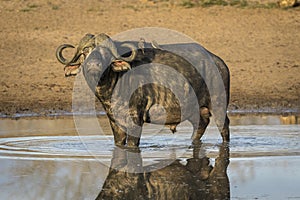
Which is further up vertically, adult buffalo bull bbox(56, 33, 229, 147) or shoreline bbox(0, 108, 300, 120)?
adult buffalo bull bbox(56, 33, 229, 147)

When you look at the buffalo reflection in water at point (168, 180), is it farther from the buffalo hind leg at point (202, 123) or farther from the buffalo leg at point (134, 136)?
the buffalo hind leg at point (202, 123)

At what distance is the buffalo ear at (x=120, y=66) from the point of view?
32.1 feet

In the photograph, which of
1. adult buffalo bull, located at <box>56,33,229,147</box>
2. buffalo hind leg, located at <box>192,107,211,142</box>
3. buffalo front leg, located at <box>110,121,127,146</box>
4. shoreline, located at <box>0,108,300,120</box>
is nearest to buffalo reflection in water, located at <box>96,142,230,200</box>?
buffalo front leg, located at <box>110,121,127,146</box>

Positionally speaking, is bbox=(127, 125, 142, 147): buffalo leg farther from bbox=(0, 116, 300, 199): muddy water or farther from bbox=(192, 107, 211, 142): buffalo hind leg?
bbox=(192, 107, 211, 142): buffalo hind leg

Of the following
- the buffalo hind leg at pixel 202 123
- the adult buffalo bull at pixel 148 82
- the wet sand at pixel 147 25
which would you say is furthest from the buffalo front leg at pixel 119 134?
the wet sand at pixel 147 25

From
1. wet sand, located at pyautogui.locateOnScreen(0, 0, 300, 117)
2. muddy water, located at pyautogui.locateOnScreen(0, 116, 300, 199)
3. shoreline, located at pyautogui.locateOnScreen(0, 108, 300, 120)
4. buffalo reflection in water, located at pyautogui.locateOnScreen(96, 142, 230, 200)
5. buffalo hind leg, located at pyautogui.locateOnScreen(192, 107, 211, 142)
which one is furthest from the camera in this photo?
wet sand, located at pyautogui.locateOnScreen(0, 0, 300, 117)

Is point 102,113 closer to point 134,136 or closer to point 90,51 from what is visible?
point 134,136

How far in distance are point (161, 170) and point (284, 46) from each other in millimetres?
10868

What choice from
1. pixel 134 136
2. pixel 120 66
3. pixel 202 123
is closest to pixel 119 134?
pixel 134 136

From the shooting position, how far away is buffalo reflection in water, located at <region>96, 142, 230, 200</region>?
742cm

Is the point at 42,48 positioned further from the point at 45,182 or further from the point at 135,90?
the point at 45,182

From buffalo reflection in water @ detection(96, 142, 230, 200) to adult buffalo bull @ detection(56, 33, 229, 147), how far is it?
22.8 inches

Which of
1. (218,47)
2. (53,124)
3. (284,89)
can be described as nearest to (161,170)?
(53,124)

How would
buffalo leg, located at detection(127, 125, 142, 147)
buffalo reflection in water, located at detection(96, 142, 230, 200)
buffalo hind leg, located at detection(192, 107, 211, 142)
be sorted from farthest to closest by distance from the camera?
1. buffalo hind leg, located at detection(192, 107, 211, 142)
2. buffalo leg, located at detection(127, 125, 142, 147)
3. buffalo reflection in water, located at detection(96, 142, 230, 200)
